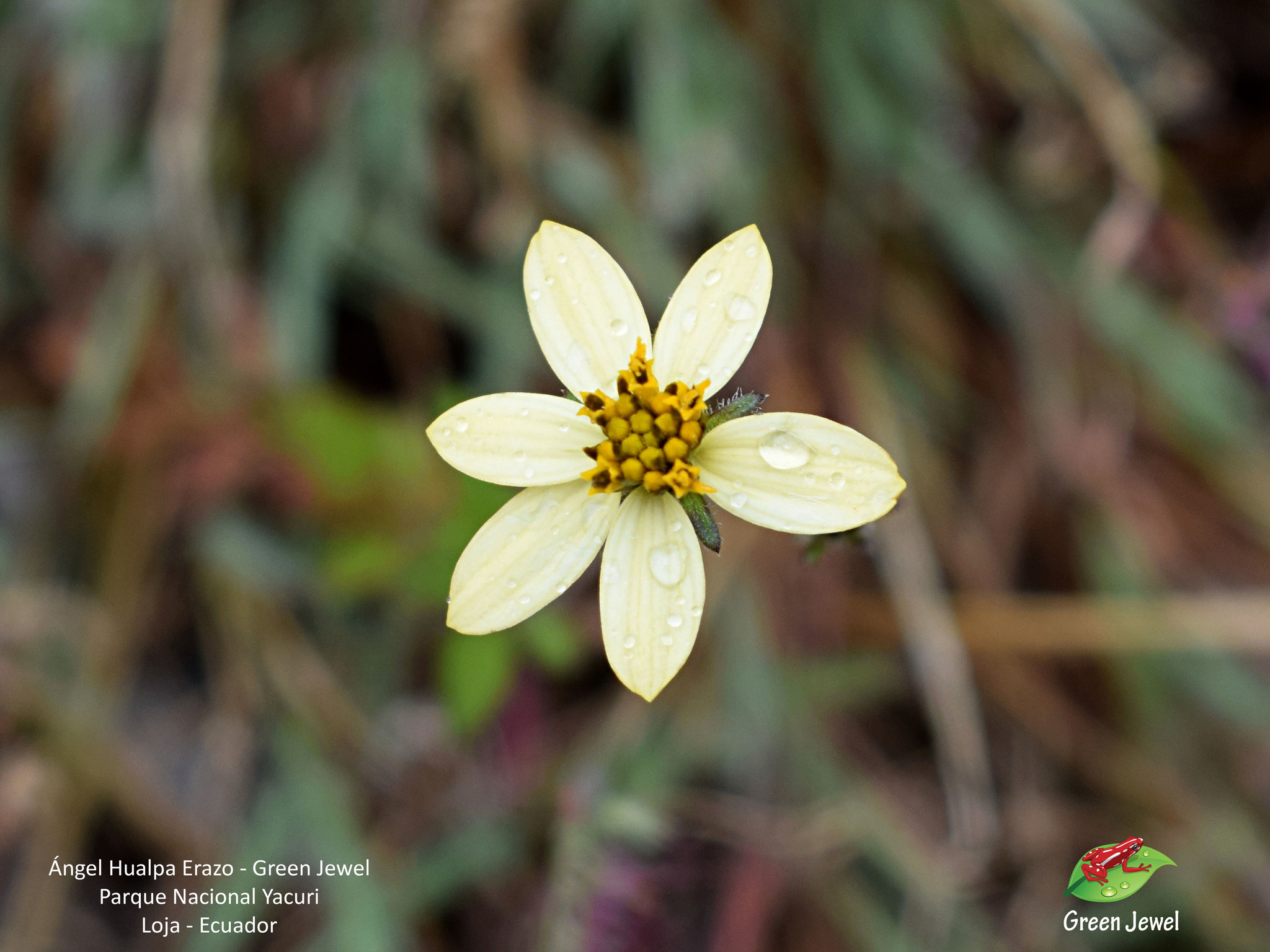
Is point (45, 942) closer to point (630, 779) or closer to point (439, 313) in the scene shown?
point (630, 779)

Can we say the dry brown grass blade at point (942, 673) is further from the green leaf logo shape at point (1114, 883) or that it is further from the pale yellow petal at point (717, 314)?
the pale yellow petal at point (717, 314)

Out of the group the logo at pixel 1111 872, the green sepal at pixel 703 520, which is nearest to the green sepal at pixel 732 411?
the green sepal at pixel 703 520

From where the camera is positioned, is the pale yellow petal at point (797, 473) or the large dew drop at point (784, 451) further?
the large dew drop at point (784, 451)

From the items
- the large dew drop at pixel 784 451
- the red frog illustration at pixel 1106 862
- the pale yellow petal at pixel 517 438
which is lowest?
the red frog illustration at pixel 1106 862

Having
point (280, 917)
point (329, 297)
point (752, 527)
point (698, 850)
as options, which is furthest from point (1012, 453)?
point (280, 917)

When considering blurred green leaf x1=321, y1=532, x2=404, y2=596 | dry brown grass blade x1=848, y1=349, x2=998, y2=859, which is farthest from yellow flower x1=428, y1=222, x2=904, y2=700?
dry brown grass blade x1=848, y1=349, x2=998, y2=859

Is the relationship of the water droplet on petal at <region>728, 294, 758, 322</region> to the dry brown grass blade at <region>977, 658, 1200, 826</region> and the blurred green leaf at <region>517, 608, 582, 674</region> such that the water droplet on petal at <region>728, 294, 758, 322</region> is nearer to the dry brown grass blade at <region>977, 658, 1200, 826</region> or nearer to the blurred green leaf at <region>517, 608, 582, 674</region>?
the blurred green leaf at <region>517, 608, 582, 674</region>
